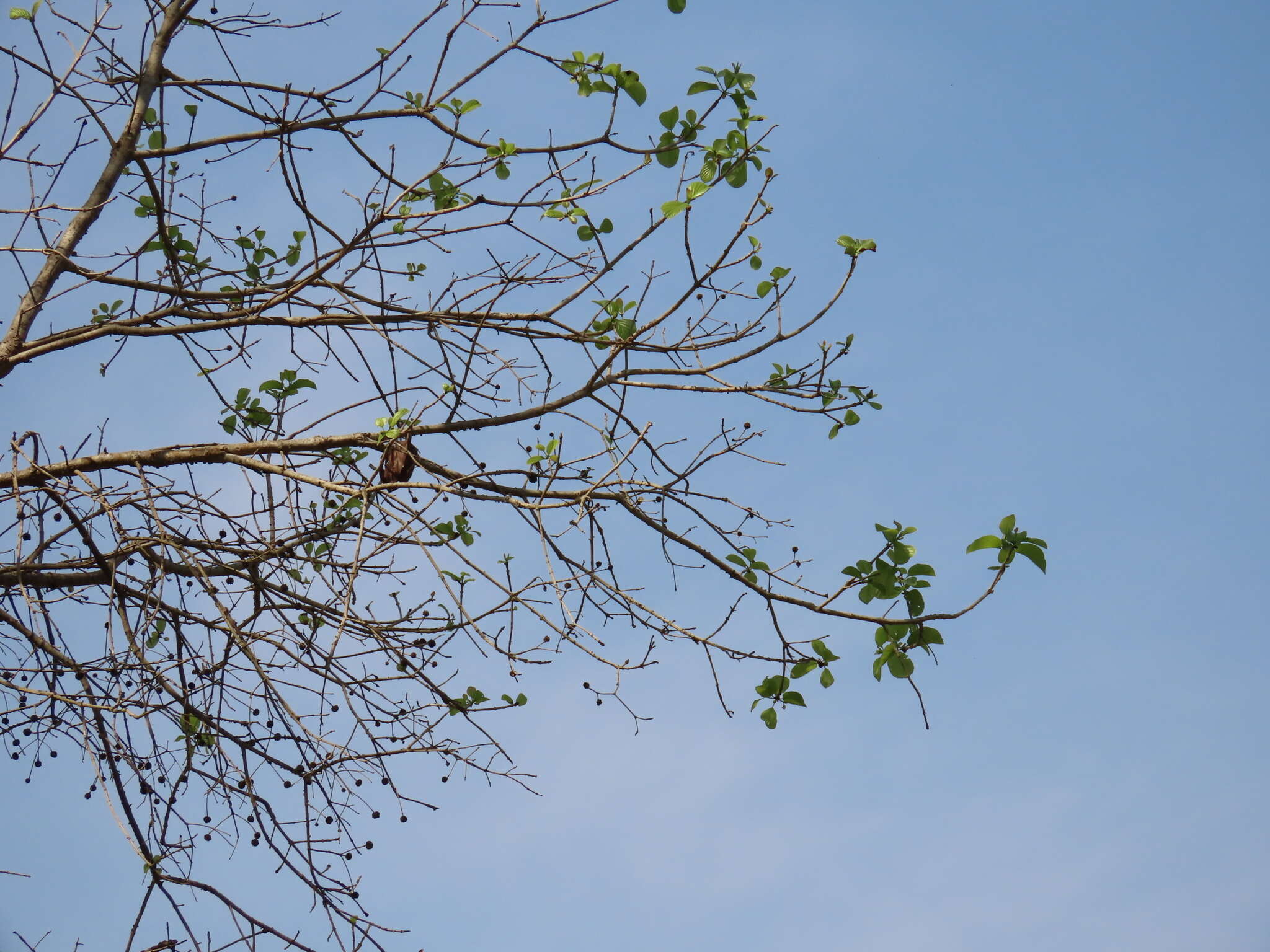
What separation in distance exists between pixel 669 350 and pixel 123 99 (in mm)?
2725

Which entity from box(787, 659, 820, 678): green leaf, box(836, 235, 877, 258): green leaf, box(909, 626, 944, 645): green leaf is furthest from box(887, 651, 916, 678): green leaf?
box(836, 235, 877, 258): green leaf

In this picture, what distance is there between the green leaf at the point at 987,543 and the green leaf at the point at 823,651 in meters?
0.65

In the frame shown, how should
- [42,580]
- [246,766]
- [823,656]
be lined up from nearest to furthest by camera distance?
[823,656], [246,766], [42,580]

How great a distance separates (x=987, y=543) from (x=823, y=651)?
0.71m

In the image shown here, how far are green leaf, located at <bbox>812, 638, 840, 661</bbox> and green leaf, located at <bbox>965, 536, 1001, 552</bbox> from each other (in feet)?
2.13

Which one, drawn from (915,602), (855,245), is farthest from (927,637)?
(855,245)

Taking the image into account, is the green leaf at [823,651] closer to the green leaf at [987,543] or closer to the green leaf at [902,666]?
the green leaf at [902,666]

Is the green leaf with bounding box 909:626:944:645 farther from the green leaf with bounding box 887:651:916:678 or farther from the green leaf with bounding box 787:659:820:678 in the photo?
the green leaf with bounding box 787:659:820:678

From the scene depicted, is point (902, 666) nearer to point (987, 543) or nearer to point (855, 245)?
point (987, 543)

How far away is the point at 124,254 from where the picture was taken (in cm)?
443

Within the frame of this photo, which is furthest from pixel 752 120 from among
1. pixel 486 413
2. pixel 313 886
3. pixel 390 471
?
pixel 313 886

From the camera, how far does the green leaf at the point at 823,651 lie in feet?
11.4

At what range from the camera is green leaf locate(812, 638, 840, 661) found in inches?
137

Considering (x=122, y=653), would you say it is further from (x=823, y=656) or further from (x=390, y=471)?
(x=823, y=656)
